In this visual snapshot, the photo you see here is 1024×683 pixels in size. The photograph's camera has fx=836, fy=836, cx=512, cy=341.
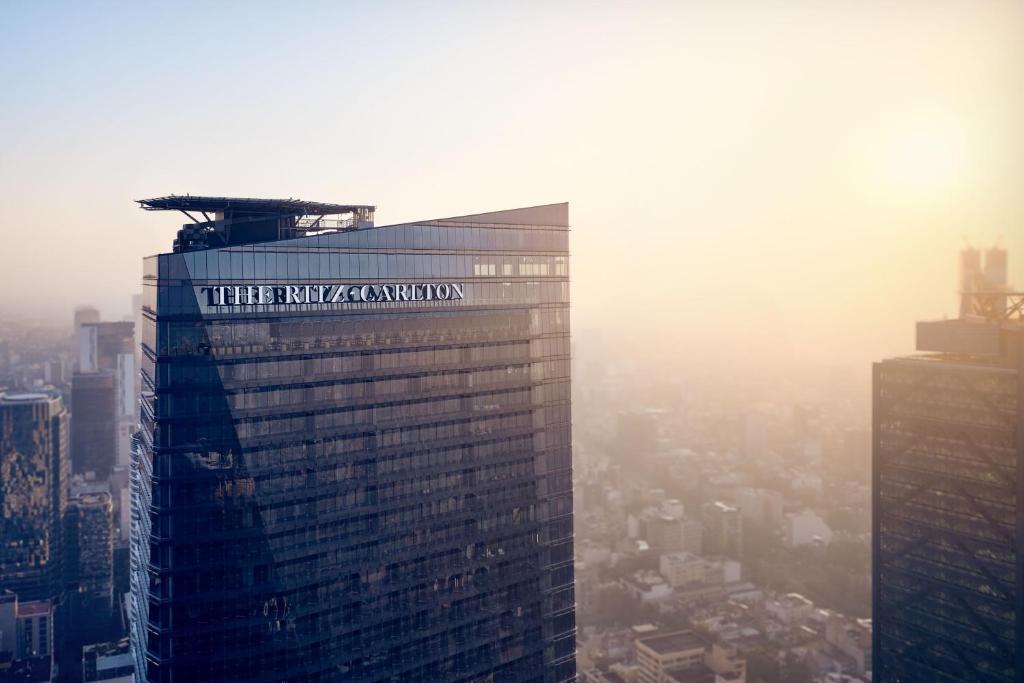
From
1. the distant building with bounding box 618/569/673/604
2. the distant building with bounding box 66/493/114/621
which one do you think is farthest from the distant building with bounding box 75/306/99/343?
the distant building with bounding box 618/569/673/604

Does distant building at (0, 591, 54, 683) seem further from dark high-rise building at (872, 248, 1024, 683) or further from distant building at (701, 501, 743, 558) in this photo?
distant building at (701, 501, 743, 558)

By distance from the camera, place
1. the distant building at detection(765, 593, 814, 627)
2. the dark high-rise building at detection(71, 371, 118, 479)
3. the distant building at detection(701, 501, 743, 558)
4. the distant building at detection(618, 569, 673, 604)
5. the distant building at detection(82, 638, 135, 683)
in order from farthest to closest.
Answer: the dark high-rise building at detection(71, 371, 118, 479) < the distant building at detection(701, 501, 743, 558) < the distant building at detection(618, 569, 673, 604) < the distant building at detection(765, 593, 814, 627) < the distant building at detection(82, 638, 135, 683)

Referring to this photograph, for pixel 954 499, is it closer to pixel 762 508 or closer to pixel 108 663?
pixel 108 663

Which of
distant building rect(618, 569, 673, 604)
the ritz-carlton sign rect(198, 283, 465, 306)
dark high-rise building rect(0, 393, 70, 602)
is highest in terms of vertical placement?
the ritz-carlton sign rect(198, 283, 465, 306)

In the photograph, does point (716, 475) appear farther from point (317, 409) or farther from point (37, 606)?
point (317, 409)

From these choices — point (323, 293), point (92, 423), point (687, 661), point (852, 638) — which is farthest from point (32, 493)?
point (852, 638)
